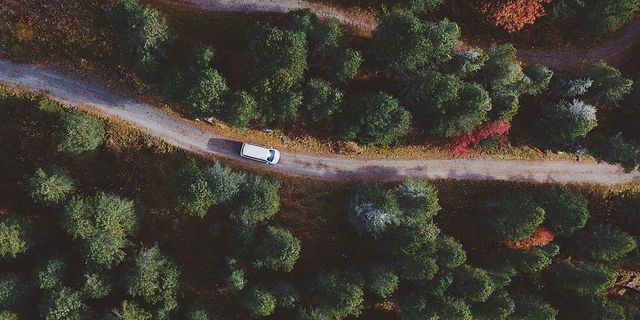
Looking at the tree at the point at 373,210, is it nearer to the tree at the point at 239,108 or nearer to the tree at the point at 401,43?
the tree at the point at 401,43

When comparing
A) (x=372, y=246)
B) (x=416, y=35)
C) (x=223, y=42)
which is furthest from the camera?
(x=372, y=246)

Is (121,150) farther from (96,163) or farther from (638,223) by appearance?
(638,223)

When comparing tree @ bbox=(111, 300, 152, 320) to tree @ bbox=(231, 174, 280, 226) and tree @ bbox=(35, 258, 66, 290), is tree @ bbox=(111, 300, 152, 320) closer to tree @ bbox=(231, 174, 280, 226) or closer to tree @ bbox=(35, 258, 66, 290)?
tree @ bbox=(35, 258, 66, 290)

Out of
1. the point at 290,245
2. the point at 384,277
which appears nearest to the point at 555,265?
the point at 384,277

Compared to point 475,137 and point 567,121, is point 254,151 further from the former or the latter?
point 567,121

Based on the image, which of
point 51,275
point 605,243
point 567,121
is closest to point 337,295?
point 51,275

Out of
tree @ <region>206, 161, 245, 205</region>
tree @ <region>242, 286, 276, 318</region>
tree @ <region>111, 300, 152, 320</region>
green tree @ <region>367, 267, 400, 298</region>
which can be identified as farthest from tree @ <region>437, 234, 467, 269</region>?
tree @ <region>111, 300, 152, 320</region>
